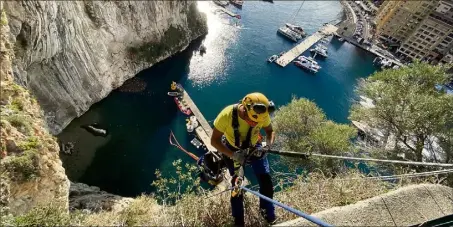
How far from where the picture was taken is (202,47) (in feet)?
125

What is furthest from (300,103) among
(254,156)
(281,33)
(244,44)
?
(281,33)

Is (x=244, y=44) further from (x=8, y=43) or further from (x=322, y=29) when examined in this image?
(x=8, y=43)

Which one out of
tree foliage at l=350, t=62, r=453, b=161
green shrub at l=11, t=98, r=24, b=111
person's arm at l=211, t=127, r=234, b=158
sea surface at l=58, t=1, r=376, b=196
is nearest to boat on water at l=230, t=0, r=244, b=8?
sea surface at l=58, t=1, r=376, b=196

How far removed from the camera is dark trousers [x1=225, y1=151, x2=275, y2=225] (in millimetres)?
5117

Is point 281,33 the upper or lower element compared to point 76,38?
lower

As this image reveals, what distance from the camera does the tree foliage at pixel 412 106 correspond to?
38.9ft

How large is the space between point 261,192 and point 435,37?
164ft

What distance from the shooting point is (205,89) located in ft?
104

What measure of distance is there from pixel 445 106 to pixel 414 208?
28.6 feet

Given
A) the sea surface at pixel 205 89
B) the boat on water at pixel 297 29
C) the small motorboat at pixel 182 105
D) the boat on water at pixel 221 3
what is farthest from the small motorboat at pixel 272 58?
the boat on water at pixel 221 3

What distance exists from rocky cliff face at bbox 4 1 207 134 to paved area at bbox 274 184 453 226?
1475 centimetres

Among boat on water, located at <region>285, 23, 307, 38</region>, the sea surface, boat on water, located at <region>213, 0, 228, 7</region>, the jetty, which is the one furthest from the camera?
boat on water, located at <region>213, 0, 228, 7</region>

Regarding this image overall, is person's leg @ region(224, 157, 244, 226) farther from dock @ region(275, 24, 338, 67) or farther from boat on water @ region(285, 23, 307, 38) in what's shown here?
boat on water @ region(285, 23, 307, 38)

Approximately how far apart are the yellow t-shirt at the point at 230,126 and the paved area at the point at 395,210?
152 cm
